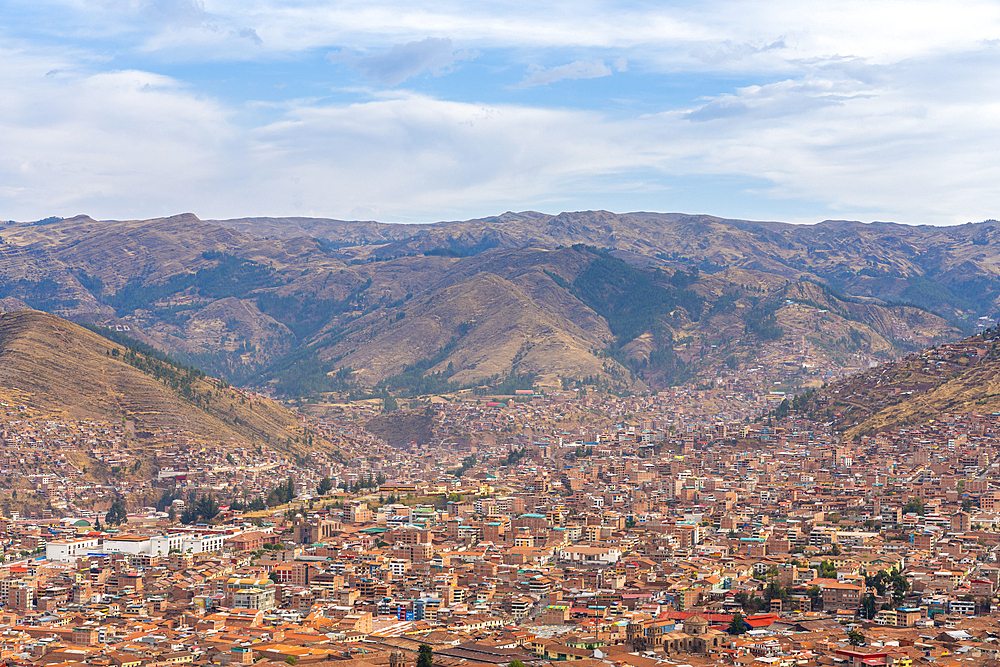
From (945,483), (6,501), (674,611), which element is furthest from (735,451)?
(674,611)

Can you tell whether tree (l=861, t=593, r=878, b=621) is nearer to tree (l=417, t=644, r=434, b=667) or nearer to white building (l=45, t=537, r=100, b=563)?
tree (l=417, t=644, r=434, b=667)

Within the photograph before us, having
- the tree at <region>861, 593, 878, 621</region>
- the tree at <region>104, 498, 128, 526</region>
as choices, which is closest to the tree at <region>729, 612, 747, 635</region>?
the tree at <region>861, 593, 878, 621</region>

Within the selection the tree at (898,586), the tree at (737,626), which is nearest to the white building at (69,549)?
the tree at (737,626)

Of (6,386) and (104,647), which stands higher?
(6,386)

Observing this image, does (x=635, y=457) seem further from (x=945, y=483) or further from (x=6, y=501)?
(x=6, y=501)

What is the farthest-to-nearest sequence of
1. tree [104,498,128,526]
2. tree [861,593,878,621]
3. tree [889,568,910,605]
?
tree [104,498,128,526], tree [889,568,910,605], tree [861,593,878,621]

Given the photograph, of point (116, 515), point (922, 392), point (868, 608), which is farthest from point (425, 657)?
point (922, 392)

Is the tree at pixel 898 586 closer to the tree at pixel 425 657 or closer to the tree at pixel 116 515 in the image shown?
the tree at pixel 425 657
